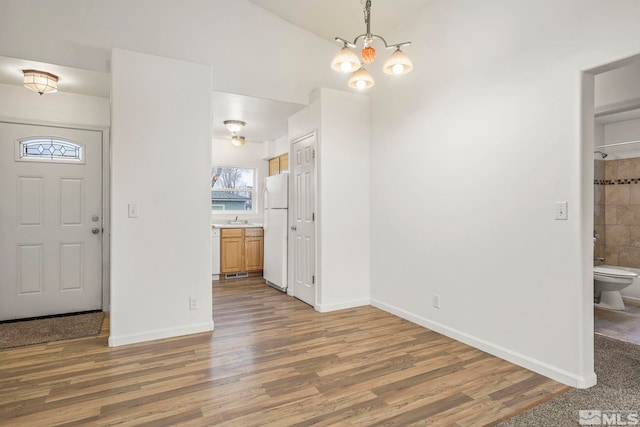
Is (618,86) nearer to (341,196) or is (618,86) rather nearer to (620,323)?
(620,323)

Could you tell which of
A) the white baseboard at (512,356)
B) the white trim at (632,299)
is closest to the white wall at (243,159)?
the white baseboard at (512,356)

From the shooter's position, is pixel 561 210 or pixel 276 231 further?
pixel 276 231

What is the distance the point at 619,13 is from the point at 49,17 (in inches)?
170

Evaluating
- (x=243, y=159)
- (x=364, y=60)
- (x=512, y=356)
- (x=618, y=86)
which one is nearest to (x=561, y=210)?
(x=512, y=356)

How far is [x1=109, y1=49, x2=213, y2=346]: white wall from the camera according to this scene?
9.95 ft

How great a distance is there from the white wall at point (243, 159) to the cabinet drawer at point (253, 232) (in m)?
0.81

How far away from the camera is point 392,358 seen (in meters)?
2.74

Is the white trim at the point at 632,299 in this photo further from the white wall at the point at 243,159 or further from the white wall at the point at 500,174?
the white wall at the point at 243,159

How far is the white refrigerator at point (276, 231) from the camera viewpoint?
4887 millimetres

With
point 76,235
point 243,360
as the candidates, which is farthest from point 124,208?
point 243,360

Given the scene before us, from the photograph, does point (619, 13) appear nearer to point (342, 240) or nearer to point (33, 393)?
point (342, 240)

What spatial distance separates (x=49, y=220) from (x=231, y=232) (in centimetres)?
252

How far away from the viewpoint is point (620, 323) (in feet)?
11.6

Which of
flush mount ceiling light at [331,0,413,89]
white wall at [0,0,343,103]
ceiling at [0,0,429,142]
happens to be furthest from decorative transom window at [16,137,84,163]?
flush mount ceiling light at [331,0,413,89]
